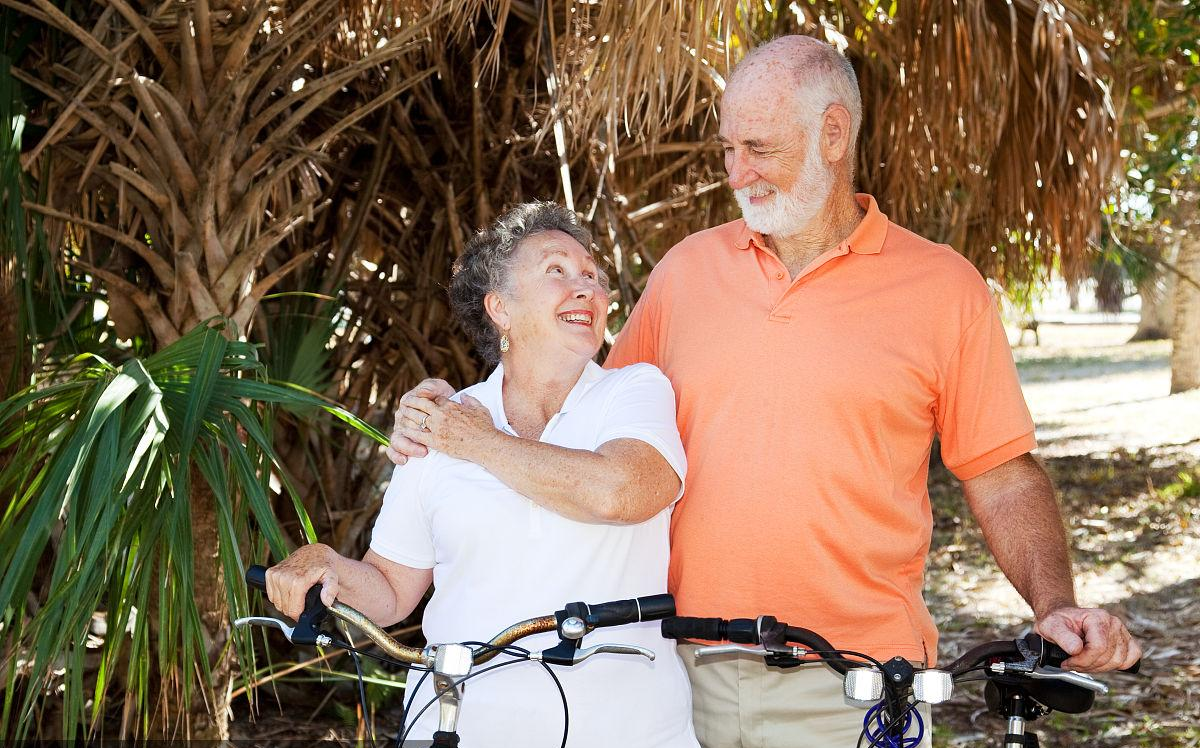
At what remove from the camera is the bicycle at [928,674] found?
6.06 ft

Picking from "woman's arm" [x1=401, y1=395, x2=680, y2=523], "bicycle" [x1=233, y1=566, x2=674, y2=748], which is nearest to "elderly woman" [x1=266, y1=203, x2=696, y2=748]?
"woman's arm" [x1=401, y1=395, x2=680, y2=523]

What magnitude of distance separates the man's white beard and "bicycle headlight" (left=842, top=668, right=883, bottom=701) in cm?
103

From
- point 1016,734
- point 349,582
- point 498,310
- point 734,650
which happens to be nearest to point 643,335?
point 498,310

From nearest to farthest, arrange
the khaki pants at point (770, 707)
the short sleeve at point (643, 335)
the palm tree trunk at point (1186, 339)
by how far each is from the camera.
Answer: the khaki pants at point (770, 707) < the short sleeve at point (643, 335) < the palm tree trunk at point (1186, 339)

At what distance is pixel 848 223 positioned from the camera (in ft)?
8.65

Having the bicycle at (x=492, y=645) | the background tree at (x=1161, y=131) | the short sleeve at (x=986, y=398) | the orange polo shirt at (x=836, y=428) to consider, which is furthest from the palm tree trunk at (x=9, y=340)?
the background tree at (x=1161, y=131)

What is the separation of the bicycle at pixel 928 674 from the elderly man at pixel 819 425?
16.5 inches

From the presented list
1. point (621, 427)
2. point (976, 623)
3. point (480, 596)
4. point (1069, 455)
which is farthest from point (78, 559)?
point (1069, 455)

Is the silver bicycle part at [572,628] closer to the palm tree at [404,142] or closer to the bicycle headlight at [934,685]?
the bicycle headlight at [934,685]

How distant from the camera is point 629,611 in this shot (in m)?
1.86

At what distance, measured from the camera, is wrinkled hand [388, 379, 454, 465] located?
7.48 ft

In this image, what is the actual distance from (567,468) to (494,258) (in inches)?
23.4

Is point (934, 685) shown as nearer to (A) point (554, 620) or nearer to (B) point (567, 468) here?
(A) point (554, 620)

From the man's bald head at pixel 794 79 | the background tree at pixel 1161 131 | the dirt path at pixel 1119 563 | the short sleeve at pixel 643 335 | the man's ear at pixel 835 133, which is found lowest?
the dirt path at pixel 1119 563
